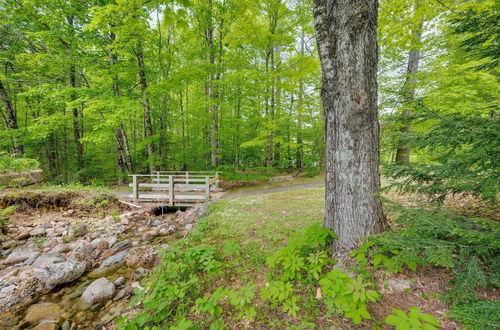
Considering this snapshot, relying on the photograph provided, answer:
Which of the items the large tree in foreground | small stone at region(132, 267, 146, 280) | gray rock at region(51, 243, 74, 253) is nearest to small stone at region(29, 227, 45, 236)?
gray rock at region(51, 243, 74, 253)

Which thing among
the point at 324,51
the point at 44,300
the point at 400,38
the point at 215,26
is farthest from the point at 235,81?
the point at 44,300

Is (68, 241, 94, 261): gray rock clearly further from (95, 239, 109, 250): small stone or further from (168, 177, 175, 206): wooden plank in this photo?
(168, 177, 175, 206): wooden plank

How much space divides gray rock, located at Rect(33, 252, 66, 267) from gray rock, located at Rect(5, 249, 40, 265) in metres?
0.36

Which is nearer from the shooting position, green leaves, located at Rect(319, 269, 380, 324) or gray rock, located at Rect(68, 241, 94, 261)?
green leaves, located at Rect(319, 269, 380, 324)

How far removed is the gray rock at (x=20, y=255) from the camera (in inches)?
173

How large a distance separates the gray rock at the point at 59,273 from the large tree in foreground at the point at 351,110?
16.4 ft

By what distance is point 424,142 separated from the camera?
2336 mm

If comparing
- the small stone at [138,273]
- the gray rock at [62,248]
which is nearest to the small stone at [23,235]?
the gray rock at [62,248]

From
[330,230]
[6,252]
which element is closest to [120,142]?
[6,252]

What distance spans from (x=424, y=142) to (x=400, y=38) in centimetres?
440

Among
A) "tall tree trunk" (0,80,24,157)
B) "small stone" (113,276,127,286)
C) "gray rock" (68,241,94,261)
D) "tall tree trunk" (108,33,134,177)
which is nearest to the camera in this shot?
"small stone" (113,276,127,286)

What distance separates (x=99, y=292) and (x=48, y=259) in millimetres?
2252

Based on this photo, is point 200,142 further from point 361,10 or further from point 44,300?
point 361,10

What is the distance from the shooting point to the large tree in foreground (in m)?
2.12
